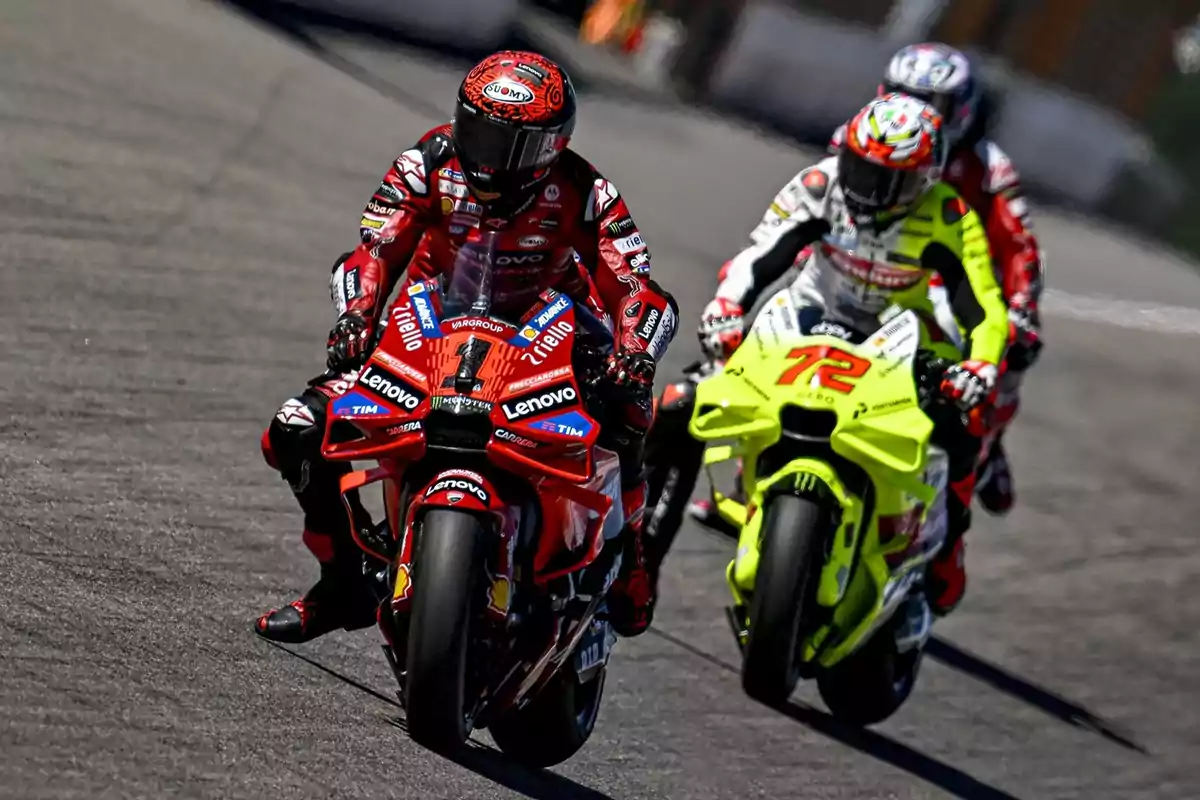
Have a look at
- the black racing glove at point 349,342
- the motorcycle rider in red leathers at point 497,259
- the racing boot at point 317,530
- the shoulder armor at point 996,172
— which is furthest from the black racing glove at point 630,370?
the shoulder armor at point 996,172

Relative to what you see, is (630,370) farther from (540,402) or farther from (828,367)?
(828,367)

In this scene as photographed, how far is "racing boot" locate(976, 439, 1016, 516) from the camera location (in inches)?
380

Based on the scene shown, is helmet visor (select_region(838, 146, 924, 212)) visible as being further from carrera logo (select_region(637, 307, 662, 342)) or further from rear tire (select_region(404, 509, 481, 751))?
rear tire (select_region(404, 509, 481, 751))

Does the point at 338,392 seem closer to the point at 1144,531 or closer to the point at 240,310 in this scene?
the point at 240,310

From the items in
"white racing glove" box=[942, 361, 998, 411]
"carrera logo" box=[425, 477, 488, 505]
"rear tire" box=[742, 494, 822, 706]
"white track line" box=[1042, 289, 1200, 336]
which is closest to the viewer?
"carrera logo" box=[425, 477, 488, 505]

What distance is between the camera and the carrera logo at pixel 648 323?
5.82 metres

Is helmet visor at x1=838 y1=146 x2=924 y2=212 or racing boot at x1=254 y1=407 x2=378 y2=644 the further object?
helmet visor at x1=838 y1=146 x2=924 y2=212

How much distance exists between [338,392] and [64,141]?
22.0 feet

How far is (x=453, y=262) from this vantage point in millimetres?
5973

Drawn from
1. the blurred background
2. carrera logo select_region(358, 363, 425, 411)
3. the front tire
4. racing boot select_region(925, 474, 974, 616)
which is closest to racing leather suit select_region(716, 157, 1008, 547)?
racing boot select_region(925, 474, 974, 616)

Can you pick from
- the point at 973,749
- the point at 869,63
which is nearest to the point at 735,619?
the point at 973,749

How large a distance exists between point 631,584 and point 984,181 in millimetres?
3759

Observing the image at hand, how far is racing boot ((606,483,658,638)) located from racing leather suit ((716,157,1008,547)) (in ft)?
5.31

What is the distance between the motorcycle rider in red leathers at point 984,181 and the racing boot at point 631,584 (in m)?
2.99
